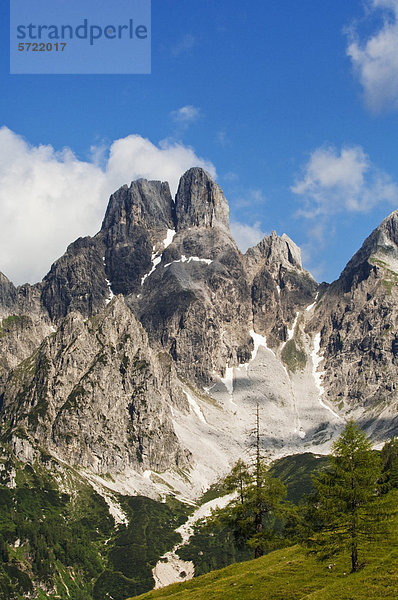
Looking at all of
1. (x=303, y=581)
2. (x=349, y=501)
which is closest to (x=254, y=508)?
(x=303, y=581)

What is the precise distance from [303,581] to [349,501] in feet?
41.5

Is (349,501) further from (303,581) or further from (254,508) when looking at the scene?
(254,508)

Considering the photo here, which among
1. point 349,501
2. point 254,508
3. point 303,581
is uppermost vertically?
point 349,501

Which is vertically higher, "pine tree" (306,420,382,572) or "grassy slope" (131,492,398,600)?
"pine tree" (306,420,382,572)

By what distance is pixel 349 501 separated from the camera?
169 feet

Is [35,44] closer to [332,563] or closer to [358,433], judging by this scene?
[358,433]

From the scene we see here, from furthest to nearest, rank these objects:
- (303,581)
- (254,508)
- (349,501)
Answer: (254,508)
(303,581)
(349,501)

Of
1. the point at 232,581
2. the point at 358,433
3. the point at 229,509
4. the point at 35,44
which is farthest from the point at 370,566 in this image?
the point at 35,44

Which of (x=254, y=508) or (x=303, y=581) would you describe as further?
(x=254, y=508)

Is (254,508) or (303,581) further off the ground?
(254,508)

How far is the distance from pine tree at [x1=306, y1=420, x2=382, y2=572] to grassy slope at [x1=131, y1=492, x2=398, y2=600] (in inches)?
73.6

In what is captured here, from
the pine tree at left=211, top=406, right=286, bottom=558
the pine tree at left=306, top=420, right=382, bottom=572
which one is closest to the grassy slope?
the pine tree at left=306, top=420, right=382, bottom=572

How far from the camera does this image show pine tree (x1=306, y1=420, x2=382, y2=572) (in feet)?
162

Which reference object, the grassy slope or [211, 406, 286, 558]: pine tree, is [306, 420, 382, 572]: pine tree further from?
[211, 406, 286, 558]: pine tree
